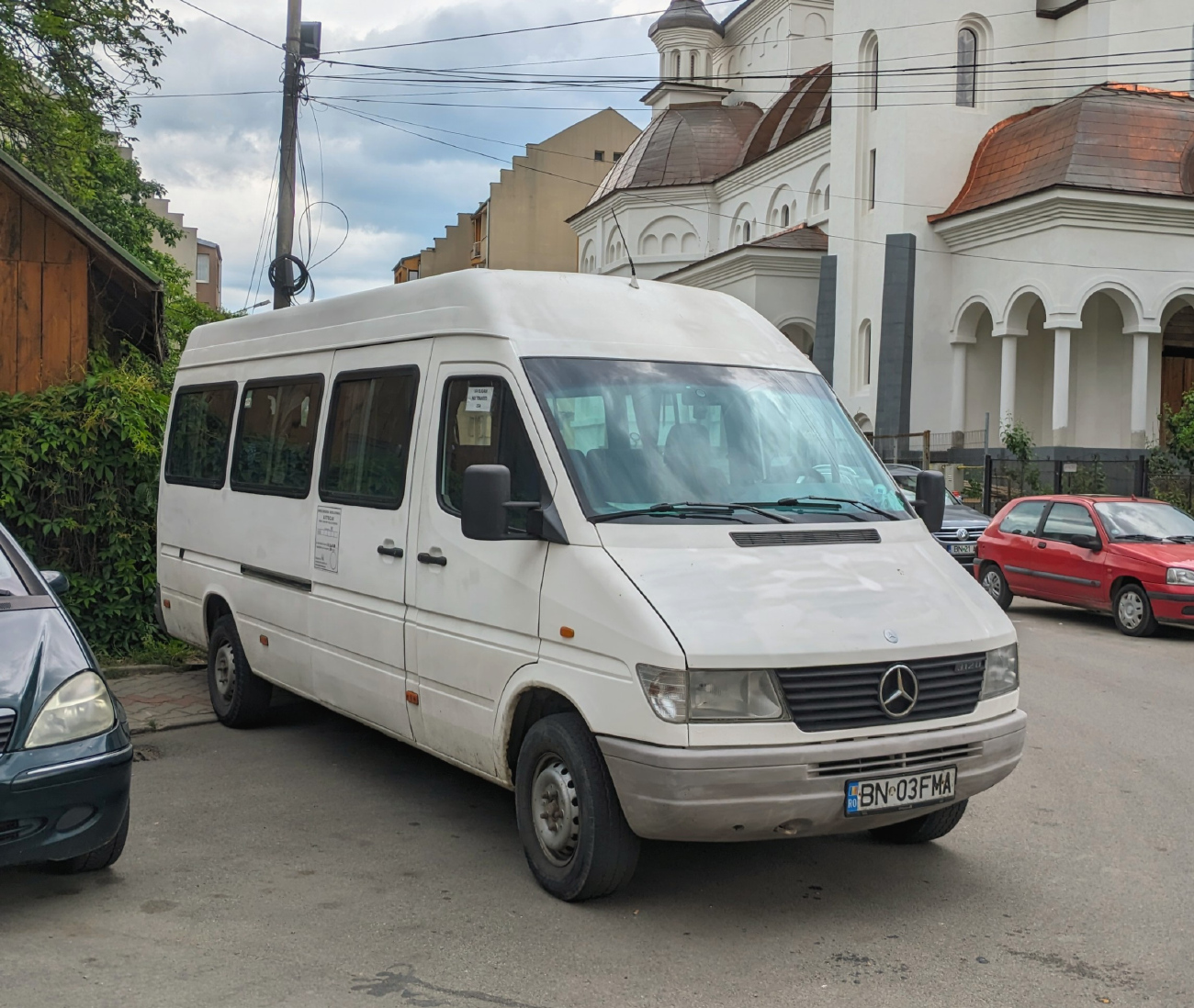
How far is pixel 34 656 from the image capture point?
4.69 m

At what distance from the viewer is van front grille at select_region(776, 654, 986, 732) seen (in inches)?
178

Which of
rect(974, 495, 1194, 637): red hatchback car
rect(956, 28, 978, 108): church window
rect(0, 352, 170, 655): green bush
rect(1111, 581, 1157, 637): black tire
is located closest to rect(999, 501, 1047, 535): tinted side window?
rect(974, 495, 1194, 637): red hatchback car

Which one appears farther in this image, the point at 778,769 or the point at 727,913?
the point at 727,913

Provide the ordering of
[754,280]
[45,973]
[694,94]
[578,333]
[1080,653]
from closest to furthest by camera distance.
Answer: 1. [45,973]
2. [578,333]
3. [1080,653]
4. [754,280]
5. [694,94]

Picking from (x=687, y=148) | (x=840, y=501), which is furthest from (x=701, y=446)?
(x=687, y=148)

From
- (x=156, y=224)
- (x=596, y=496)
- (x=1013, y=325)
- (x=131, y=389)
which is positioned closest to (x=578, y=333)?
(x=596, y=496)

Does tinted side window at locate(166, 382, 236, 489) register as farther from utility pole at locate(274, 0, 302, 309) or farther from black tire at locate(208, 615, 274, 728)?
utility pole at locate(274, 0, 302, 309)

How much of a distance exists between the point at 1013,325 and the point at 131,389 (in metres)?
29.6

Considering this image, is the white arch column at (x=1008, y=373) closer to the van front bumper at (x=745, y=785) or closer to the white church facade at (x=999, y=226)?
the white church facade at (x=999, y=226)

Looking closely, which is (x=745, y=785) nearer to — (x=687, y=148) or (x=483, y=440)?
(x=483, y=440)

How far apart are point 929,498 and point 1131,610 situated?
8.38 metres

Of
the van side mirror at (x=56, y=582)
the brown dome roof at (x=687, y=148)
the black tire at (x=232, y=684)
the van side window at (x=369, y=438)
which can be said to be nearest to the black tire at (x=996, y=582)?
the black tire at (x=232, y=684)

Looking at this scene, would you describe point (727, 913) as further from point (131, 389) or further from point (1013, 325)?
point (1013, 325)

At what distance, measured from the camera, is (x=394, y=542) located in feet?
19.8
